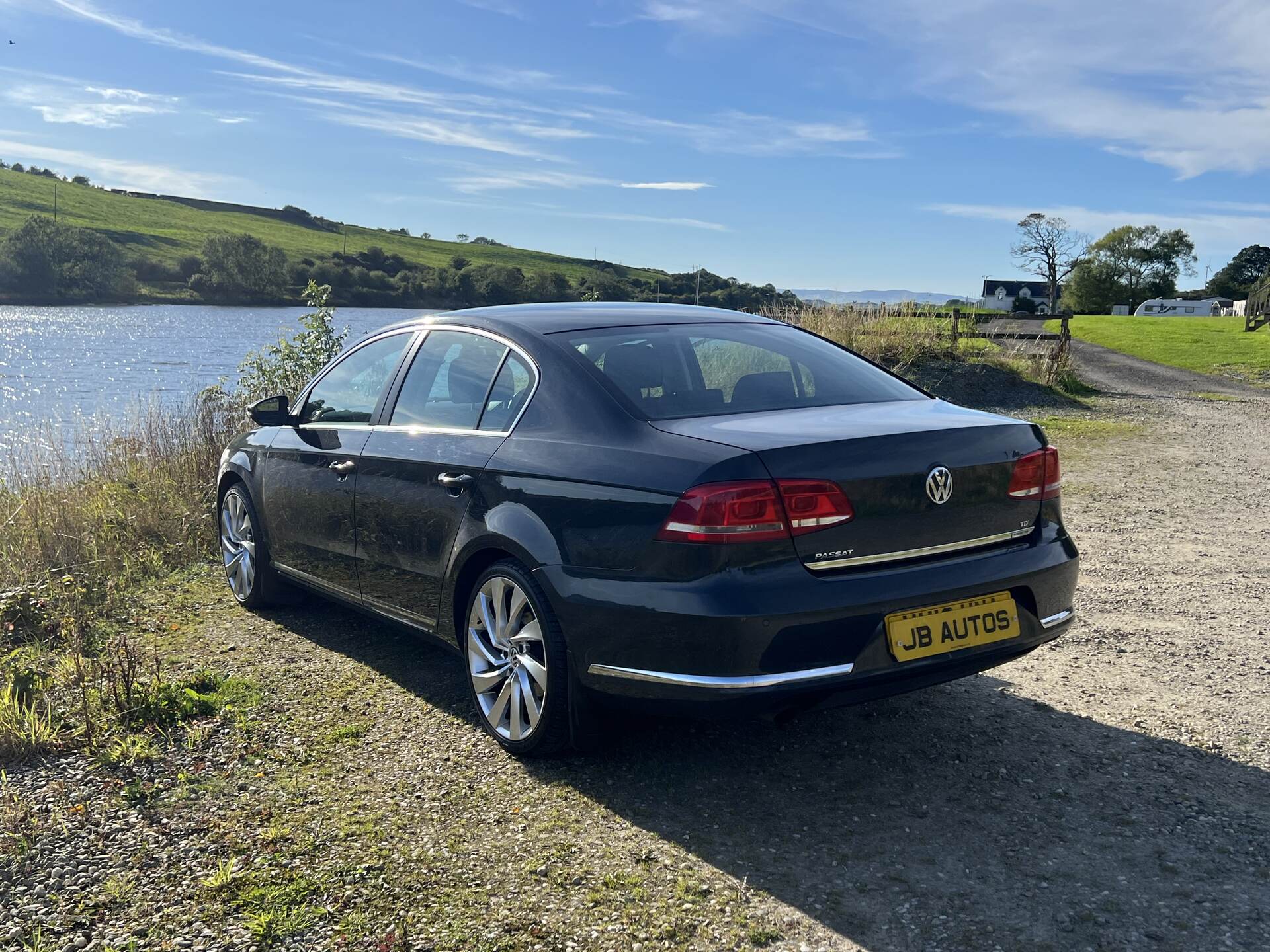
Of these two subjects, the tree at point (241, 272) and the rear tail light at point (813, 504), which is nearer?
the rear tail light at point (813, 504)

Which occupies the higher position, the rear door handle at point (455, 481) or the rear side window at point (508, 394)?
the rear side window at point (508, 394)

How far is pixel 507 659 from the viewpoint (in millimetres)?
3998

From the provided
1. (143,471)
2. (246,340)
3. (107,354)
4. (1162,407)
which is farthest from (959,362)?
(107,354)

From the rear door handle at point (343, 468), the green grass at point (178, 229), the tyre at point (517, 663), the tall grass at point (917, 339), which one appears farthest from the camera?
the green grass at point (178, 229)

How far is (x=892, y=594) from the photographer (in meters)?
3.33

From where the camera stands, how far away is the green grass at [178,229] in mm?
92688

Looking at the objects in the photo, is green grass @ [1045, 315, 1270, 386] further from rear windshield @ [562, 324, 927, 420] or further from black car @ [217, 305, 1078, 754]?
black car @ [217, 305, 1078, 754]

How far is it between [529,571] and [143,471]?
6883mm

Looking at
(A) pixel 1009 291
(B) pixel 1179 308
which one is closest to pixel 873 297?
(B) pixel 1179 308

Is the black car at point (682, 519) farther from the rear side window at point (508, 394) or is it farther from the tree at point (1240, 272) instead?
the tree at point (1240, 272)

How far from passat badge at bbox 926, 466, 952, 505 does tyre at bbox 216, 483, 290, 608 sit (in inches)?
154

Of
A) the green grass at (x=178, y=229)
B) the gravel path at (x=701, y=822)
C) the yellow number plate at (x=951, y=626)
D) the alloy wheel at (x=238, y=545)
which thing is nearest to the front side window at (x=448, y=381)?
the gravel path at (x=701, y=822)

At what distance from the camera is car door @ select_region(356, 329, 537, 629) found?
4.17 meters

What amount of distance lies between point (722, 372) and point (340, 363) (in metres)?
2.43
